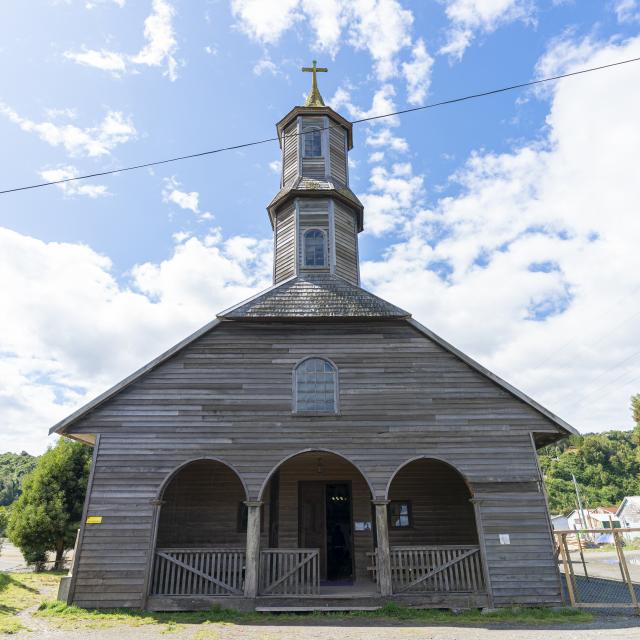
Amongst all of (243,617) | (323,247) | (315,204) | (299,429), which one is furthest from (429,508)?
(315,204)

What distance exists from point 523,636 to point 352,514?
5.53 m

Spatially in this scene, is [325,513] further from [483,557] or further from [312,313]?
[312,313]

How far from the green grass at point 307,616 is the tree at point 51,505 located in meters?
9.12

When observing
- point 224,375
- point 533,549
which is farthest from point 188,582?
point 533,549

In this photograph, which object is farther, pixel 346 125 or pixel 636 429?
pixel 636 429

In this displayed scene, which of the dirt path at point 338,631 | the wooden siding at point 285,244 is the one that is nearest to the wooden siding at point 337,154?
the wooden siding at point 285,244

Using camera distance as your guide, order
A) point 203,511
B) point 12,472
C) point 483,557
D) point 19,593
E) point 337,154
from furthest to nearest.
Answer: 1. point 12,472
2. point 337,154
3. point 203,511
4. point 19,593
5. point 483,557

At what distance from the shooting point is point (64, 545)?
18.2m

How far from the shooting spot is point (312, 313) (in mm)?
11906

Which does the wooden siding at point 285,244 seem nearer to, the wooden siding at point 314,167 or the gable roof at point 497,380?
the wooden siding at point 314,167

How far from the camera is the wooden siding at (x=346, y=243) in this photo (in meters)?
15.6

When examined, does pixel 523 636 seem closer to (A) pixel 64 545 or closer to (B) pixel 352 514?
(B) pixel 352 514

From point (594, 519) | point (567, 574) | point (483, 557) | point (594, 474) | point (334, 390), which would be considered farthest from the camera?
point (594, 474)

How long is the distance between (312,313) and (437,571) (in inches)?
259
